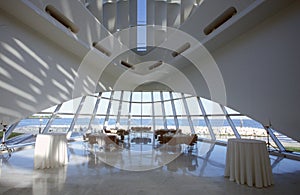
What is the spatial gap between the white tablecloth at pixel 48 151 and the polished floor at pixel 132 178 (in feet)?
0.71

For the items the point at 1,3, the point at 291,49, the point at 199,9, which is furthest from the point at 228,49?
the point at 1,3

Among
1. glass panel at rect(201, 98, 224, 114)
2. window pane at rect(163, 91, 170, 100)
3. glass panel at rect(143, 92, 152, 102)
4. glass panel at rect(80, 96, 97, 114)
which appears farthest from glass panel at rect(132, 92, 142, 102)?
glass panel at rect(201, 98, 224, 114)

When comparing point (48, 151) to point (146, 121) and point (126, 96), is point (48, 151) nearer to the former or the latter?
point (126, 96)

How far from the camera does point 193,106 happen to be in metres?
11.9

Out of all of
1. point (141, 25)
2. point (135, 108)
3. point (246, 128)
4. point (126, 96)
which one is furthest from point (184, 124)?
point (141, 25)

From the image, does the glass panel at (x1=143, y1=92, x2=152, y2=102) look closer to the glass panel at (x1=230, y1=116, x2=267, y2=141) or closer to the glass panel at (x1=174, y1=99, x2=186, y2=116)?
the glass panel at (x1=174, y1=99, x2=186, y2=116)

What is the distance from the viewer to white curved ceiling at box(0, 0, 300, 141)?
14.7 ft

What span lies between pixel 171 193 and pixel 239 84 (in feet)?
14.3

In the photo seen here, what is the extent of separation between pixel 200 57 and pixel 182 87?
291 centimetres

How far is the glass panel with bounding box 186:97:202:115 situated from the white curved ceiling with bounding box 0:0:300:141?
2.65 meters

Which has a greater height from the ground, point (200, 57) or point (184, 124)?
point (200, 57)

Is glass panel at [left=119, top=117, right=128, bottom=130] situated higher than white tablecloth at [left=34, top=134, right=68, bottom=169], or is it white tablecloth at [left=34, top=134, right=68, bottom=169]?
glass panel at [left=119, top=117, right=128, bottom=130]

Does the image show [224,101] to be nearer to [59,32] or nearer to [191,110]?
[191,110]

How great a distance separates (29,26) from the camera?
5.36 m
